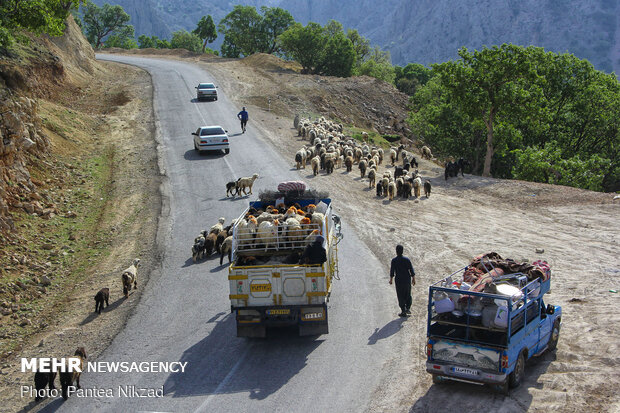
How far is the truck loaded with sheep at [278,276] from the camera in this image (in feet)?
39.2

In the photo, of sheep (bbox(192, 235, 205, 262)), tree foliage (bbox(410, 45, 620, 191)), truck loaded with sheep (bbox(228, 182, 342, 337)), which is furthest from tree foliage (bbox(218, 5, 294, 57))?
truck loaded with sheep (bbox(228, 182, 342, 337))

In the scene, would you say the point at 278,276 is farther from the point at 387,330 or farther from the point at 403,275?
the point at 403,275

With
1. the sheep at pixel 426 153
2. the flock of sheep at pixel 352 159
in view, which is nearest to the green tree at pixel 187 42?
the flock of sheep at pixel 352 159

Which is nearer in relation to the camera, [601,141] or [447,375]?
[447,375]

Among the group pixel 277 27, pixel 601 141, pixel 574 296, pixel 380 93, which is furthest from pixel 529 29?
pixel 574 296

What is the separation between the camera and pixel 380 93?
208ft

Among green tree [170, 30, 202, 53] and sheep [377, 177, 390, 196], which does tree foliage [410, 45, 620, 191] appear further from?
green tree [170, 30, 202, 53]

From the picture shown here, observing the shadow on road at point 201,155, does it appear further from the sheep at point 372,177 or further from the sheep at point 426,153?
the sheep at point 426,153

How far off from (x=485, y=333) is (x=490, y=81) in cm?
2857

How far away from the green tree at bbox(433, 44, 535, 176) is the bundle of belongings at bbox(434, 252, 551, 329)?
25.9 metres

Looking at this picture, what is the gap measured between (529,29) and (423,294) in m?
193

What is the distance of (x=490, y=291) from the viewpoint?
33.8 feet

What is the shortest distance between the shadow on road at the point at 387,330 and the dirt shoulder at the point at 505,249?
247 mm

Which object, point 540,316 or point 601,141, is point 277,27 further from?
point 540,316
